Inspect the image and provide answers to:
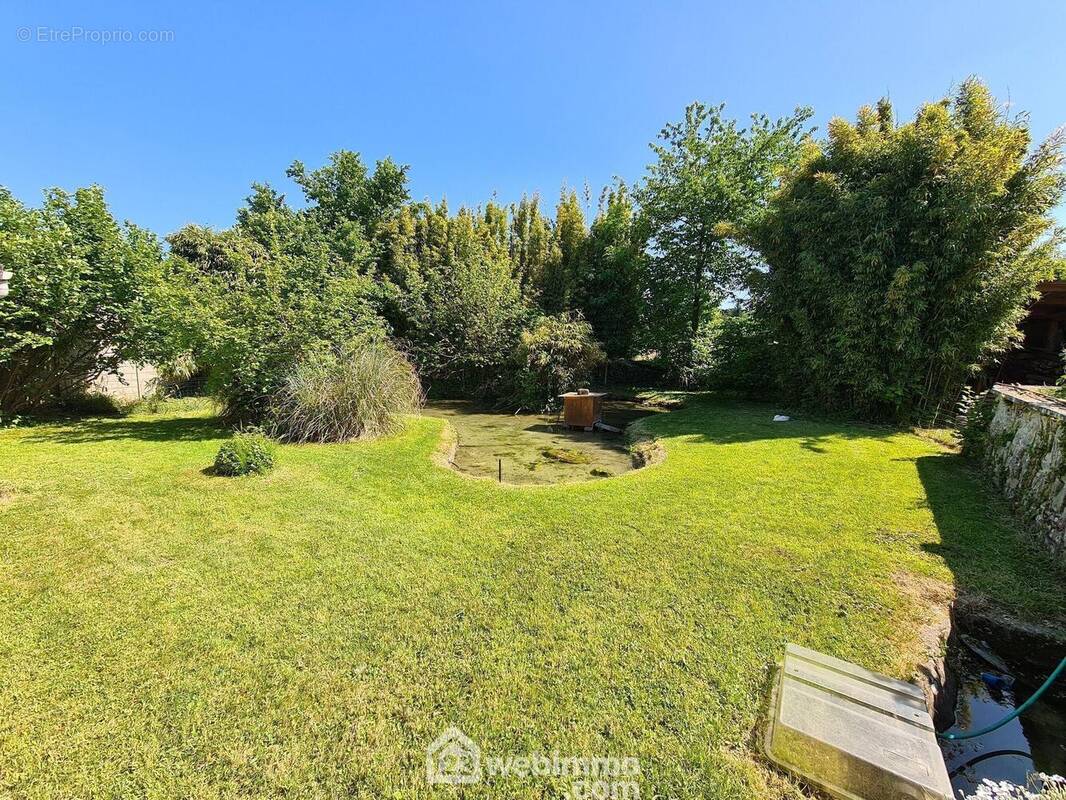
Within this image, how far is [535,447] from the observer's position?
716cm

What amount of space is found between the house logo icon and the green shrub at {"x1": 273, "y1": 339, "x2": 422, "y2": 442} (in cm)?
532

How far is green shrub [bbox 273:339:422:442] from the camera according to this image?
6320mm

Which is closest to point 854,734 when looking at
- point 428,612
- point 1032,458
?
point 428,612

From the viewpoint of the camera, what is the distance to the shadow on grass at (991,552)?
8.87 feet

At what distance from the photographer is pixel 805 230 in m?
8.40

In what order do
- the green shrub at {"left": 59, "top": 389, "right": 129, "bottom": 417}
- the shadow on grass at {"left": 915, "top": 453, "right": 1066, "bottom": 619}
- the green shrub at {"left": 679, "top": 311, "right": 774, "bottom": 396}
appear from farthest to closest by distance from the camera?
the green shrub at {"left": 679, "top": 311, "right": 774, "bottom": 396}, the green shrub at {"left": 59, "top": 389, "right": 129, "bottom": 417}, the shadow on grass at {"left": 915, "top": 453, "right": 1066, "bottom": 619}

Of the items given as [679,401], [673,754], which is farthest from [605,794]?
[679,401]

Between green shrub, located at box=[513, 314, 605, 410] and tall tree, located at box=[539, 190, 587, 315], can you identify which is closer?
green shrub, located at box=[513, 314, 605, 410]

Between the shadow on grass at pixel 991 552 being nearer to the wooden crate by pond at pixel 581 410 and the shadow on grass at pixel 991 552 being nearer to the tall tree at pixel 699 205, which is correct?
the wooden crate by pond at pixel 581 410

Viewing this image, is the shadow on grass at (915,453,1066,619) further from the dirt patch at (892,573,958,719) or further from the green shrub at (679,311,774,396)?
the green shrub at (679,311,774,396)

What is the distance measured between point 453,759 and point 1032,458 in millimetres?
5518

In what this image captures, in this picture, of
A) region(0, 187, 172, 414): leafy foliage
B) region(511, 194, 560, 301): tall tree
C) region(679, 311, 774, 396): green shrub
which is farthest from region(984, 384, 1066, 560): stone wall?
region(0, 187, 172, 414): leafy foliage

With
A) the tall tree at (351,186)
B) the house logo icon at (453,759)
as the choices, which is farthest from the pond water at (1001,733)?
the tall tree at (351,186)

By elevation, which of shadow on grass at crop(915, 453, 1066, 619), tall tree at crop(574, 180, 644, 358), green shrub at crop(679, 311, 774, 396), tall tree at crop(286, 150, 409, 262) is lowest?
shadow on grass at crop(915, 453, 1066, 619)
